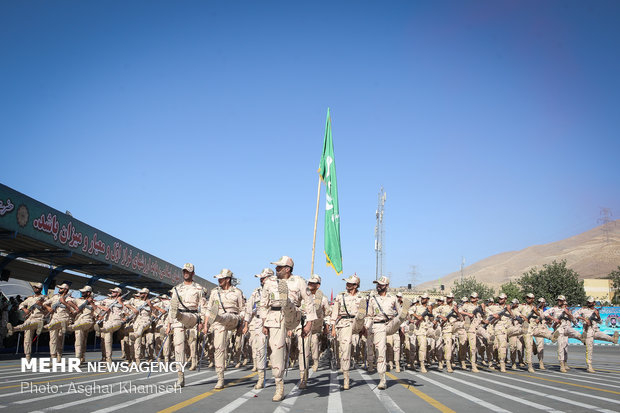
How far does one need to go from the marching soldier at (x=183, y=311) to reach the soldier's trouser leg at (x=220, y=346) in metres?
0.56

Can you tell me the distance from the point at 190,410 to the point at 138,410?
30.5 inches

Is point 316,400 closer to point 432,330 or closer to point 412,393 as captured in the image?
point 412,393

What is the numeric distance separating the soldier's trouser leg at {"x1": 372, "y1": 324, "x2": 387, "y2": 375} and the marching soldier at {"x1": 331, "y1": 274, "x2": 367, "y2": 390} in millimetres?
374

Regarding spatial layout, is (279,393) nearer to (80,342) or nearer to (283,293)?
(283,293)

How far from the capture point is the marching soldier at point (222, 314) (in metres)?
10.3

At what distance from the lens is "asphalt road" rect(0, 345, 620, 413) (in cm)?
777

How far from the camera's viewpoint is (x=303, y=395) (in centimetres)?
943

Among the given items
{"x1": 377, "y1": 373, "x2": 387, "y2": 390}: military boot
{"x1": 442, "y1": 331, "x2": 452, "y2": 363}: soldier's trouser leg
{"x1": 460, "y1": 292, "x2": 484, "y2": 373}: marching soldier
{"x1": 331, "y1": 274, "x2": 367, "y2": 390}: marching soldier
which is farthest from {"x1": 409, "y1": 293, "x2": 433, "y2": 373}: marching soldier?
{"x1": 377, "y1": 373, "x2": 387, "y2": 390}: military boot

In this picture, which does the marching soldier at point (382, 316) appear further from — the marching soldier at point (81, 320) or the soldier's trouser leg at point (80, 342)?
the marching soldier at point (81, 320)

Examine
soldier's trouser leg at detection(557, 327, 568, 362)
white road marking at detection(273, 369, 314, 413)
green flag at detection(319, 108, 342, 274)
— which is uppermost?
green flag at detection(319, 108, 342, 274)

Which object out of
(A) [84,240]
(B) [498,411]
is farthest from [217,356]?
(A) [84,240]

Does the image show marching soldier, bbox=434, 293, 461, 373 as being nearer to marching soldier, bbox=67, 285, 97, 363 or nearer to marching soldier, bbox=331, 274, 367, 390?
marching soldier, bbox=331, 274, 367, 390

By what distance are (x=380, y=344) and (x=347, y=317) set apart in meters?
0.99

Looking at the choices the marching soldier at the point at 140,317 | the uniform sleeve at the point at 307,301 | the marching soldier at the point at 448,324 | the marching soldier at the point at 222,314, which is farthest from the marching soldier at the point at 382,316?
the marching soldier at the point at 140,317
